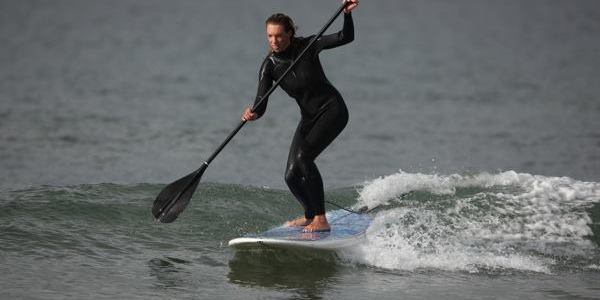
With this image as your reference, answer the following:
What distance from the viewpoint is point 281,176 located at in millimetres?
15031

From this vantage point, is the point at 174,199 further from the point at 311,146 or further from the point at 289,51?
the point at 289,51

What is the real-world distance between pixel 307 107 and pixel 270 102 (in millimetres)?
15862

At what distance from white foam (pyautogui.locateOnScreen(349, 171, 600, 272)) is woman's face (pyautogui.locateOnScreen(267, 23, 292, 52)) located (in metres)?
2.13

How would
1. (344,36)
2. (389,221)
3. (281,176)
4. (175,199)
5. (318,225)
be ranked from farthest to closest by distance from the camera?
(281,176)
(389,221)
(175,199)
(318,225)
(344,36)

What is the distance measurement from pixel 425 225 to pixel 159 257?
9.66 ft

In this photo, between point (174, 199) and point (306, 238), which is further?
point (174, 199)

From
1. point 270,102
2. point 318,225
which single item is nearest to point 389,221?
point 318,225

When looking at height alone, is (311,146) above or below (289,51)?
below

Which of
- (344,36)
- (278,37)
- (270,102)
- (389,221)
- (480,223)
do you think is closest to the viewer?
(344,36)

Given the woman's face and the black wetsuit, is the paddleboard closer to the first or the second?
the black wetsuit

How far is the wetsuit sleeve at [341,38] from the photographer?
8.83m

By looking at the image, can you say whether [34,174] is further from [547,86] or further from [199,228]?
[547,86]

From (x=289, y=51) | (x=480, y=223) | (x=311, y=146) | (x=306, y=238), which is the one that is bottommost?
(x=306, y=238)

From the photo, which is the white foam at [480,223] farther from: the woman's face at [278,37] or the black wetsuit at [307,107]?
the woman's face at [278,37]
